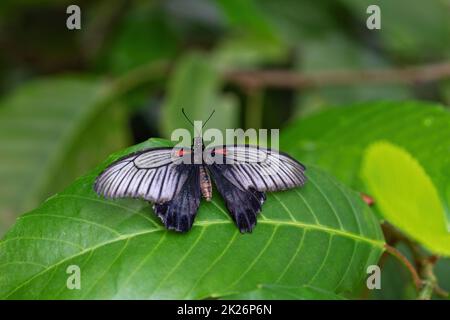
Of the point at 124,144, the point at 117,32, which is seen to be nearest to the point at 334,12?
the point at 117,32

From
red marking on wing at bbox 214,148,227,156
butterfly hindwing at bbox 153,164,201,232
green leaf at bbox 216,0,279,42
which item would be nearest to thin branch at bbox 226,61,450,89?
green leaf at bbox 216,0,279,42

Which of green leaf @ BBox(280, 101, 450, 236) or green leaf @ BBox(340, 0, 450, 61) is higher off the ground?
green leaf @ BBox(340, 0, 450, 61)

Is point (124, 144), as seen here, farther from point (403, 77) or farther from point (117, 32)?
point (403, 77)

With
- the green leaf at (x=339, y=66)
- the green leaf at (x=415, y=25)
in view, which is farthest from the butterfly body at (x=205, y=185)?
the green leaf at (x=415, y=25)

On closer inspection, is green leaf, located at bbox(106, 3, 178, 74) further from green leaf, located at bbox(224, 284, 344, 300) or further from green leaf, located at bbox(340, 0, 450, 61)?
green leaf, located at bbox(224, 284, 344, 300)

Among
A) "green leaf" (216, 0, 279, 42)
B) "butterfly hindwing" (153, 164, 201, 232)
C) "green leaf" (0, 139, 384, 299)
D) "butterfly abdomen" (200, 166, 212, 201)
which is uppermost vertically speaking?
"green leaf" (216, 0, 279, 42)

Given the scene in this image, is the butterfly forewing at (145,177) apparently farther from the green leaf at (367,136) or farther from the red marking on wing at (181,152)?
the green leaf at (367,136)
